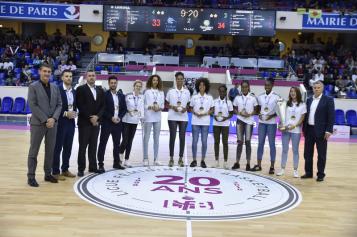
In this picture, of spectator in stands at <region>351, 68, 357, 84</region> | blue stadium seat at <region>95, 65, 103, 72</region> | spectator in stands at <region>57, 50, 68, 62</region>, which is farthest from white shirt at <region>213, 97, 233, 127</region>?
spectator in stands at <region>57, 50, 68, 62</region>

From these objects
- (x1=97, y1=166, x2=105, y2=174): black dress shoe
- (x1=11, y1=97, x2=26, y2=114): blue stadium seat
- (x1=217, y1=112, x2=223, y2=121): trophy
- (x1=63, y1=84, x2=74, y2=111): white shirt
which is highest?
(x1=63, y1=84, x2=74, y2=111): white shirt

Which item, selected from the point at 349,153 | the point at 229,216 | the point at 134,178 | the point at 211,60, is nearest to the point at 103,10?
the point at 211,60

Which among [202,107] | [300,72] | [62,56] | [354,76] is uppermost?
[62,56]

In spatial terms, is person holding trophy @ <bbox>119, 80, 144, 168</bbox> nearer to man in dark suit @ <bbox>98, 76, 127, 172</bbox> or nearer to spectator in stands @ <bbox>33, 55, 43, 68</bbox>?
man in dark suit @ <bbox>98, 76, 127, 172</bbox>

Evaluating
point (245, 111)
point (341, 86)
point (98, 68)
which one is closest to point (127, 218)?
point (245, 111)

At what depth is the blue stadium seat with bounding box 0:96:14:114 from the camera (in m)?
15.4

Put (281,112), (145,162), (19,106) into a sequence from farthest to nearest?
1. (19,106)
2. (145,162)
3. (281,112)

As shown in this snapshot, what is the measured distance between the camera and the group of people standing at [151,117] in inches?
254

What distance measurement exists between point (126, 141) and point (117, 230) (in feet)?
9.99

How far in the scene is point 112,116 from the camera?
6.93m

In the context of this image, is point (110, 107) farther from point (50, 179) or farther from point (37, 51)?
point (37, 51)

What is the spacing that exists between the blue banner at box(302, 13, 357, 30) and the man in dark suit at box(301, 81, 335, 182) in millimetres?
14938

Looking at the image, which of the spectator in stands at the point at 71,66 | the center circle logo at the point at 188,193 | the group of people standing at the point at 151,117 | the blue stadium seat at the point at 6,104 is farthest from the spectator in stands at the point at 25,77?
the center circle logo at the point at 188,193

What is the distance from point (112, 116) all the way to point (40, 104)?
1.31m
